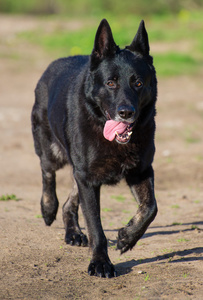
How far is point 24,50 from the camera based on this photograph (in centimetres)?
1733

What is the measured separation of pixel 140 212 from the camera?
14.3ft

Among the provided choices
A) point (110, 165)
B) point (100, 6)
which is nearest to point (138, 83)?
point (110, 165)

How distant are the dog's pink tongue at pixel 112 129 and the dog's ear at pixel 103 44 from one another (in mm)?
569

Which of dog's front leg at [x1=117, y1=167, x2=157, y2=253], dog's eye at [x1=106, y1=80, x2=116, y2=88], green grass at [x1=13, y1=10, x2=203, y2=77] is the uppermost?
dog's eye at [x1=106, y1=80, x2=116, y2=88]

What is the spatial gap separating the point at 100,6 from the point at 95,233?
2830 cm

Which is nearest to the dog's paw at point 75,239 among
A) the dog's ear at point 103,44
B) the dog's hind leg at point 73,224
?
the dog's hind leg at point 73,224

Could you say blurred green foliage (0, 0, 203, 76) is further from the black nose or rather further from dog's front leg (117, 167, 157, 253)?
the black nose

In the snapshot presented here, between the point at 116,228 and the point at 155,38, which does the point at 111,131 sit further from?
the point at 155,38

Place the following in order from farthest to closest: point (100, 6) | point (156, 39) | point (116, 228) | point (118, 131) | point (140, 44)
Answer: point (100, 6) → point (156, 39) → point (116, 228) → point (140, 44) → point (118, 131)

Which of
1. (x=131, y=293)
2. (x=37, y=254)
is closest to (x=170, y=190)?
(x=37, y=254)

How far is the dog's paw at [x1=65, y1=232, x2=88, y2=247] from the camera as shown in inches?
199

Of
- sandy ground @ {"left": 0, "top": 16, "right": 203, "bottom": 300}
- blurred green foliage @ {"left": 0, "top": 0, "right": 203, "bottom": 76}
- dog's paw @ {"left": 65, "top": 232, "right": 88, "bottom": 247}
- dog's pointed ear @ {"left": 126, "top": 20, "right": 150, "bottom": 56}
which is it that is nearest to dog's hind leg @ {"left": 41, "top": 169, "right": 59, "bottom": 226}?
sandy ground @ {"left": 0, "top": 16, "right": 203, "bottom": 300}

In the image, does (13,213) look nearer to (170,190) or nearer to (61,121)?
(61,121)

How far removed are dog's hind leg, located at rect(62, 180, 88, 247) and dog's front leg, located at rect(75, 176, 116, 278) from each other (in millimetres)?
714
